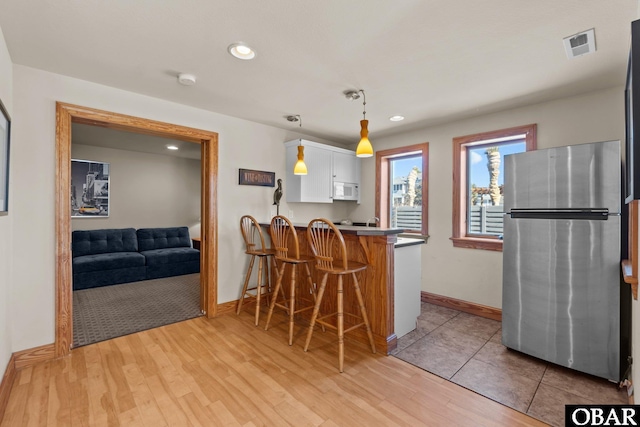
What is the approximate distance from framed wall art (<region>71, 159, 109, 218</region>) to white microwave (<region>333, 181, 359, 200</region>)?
4.31 meters

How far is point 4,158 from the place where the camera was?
1854 millimetres

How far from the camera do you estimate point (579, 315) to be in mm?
2105

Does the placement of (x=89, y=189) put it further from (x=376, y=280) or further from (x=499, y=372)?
(x=499, y=372)

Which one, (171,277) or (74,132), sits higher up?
(74,132)

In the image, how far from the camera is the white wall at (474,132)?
8.59 feet

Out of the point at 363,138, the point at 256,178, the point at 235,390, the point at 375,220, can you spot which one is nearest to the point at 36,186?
the point at 256,178

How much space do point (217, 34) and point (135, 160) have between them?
193 inches

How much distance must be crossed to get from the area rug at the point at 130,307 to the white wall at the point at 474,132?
3021 mm

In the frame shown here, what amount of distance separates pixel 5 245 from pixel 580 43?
13.2 feet

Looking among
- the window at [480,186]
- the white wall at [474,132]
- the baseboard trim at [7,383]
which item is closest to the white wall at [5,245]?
the baseboard trim at [7,383]

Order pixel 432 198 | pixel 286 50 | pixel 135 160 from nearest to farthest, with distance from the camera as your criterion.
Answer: pixel 286 50
pixel 432 198
pixel 135 160

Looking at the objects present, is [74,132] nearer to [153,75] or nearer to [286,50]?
[153,75]

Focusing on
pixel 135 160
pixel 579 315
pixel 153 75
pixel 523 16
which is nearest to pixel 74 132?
pixel 135 160

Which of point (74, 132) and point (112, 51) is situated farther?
point (74, 132)
